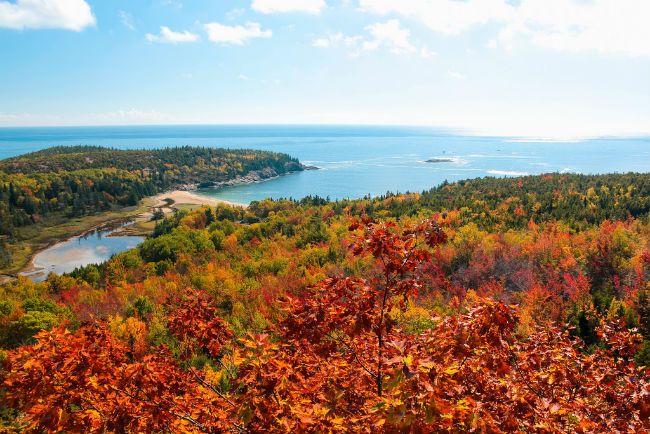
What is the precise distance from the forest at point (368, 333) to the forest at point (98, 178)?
5548 centimetres

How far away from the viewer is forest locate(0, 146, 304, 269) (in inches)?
4131

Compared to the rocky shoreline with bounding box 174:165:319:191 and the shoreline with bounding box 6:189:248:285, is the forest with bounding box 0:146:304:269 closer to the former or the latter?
the rocky shoreline with bounding box 174:165:319:191

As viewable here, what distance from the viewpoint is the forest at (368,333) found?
5.10 m

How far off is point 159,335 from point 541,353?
25.4 m

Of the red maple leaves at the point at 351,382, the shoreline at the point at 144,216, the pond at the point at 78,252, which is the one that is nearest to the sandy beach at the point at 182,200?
the shoreline at the point at 144,216

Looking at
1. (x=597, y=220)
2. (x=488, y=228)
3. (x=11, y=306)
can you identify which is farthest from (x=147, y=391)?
(x=597, y=220)

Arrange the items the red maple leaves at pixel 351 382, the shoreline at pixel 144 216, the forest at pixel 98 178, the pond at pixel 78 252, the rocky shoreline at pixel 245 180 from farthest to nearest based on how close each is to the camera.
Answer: the rocky shoreline at pixel 245 180 → the forest at pixel 98 178 → the pond at pixel 78 252 → the shoreline at pixel 144 216 → the red maple leaves at pixel 351 382

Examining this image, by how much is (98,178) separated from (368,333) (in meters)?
146

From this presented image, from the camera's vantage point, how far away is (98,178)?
132m

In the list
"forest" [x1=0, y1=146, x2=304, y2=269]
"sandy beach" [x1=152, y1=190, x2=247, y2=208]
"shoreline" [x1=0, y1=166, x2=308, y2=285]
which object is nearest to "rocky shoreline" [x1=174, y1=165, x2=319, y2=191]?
"shoreline" [x1=0, y1=166, x2=308, y2=285]

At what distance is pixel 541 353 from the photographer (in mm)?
7527

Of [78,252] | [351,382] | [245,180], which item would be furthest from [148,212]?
[351,382]

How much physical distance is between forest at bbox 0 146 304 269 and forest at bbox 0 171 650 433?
5548 cm

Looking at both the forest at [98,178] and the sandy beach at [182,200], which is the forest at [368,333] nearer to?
the forest at [98,178]
